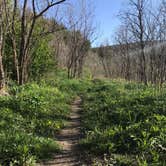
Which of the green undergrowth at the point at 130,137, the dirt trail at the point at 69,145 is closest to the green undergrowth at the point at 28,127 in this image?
the dirt trail at the point at 69,145

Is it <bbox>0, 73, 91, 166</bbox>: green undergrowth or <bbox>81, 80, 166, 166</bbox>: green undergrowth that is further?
<bbox>0, 73, 91, 166</bbox>: green undergrowth

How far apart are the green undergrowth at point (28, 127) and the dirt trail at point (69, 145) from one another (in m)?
0.17

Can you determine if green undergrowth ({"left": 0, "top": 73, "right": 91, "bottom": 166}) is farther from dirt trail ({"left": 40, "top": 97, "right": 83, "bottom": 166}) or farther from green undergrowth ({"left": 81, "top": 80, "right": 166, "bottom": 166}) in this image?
green undergrowth ({"left": 81, "top": 80, "right": 166, "bottom": 166})

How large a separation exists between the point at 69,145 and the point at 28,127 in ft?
4.95

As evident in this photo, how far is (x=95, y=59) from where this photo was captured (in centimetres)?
5688

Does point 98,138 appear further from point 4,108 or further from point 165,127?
point 4,108

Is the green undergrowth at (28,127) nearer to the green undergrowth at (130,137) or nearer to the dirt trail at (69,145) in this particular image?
the dirt trail at (69,145)

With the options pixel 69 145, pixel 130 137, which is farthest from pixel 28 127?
pixel 130 137

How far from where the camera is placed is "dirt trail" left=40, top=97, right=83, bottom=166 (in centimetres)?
612

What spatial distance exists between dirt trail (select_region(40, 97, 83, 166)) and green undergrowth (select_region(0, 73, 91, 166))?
175 millimetres

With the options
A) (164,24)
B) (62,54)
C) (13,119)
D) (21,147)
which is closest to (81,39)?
(62,54)

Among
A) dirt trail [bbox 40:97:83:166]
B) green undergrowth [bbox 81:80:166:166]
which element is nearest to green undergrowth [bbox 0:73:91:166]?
dirt trail [bbox 40:97:83:166]

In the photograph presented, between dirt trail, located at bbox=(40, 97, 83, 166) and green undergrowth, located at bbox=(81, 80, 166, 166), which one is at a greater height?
green undergrowth, located at bbox=(81, 80, 166, 166)

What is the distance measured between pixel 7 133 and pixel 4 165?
61.0 inches
